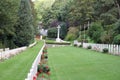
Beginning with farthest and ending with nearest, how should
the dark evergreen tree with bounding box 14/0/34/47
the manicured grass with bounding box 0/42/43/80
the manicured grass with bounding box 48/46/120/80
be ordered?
the dark evergreen tree with bounding box 14/0/34/47, the manicured grass with bounding box 0/42/43/80, the manicured grass with bounding box 48/46/120/80

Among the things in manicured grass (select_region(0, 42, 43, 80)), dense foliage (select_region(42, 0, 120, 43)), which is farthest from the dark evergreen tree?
manicured grass (select_region(0, 42, 43, 80))

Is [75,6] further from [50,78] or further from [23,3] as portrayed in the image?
[50,78]

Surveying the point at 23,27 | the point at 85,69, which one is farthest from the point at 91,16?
the point at 85,69

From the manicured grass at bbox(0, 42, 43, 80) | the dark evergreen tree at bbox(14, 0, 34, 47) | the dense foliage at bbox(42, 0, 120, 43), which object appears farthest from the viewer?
the dense foliage at bbox(42, 0, 120, 43)

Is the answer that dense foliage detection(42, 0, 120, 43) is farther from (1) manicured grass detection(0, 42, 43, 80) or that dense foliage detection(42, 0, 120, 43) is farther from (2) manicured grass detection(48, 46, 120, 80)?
(1) manicured grass detection(0, 42, 43, 80)

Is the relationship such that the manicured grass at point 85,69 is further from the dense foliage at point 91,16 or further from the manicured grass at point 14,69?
the dense foliage at point 91,16

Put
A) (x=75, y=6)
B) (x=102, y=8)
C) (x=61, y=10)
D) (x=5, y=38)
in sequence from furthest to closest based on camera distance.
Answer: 1. (x=61, y=10)
2. (x=75, y=6)
3. (x=102, y=8)
4. (x=5, y=38)

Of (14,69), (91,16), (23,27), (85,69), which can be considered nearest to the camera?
(85,69)

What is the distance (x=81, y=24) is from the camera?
100 meters

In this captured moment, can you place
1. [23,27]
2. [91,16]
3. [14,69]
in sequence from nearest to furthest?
[14,69]
[23,27]
[91,16]

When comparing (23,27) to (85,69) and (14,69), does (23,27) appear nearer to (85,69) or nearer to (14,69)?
(14,69)

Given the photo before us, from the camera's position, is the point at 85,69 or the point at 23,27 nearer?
the point at 85,69

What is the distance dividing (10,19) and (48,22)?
3604 inches

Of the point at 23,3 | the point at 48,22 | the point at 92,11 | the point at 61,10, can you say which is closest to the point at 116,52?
the point at 23,3
